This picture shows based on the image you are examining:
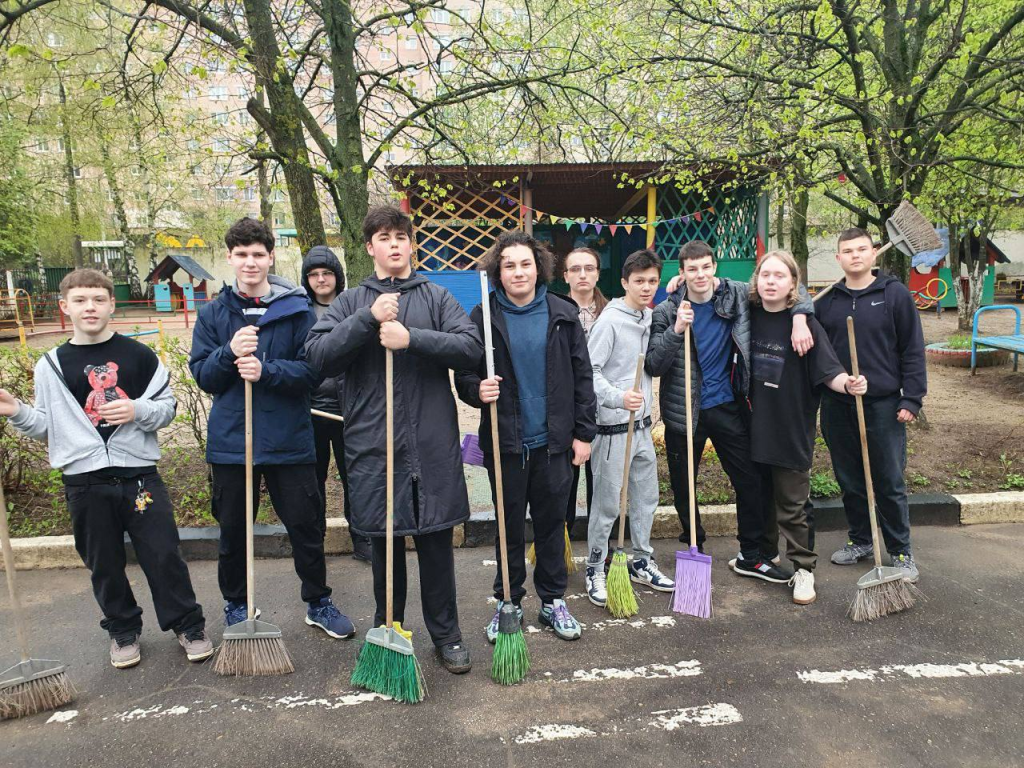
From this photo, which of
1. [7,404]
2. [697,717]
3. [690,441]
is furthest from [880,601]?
[7,404]

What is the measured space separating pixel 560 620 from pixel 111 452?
217cm

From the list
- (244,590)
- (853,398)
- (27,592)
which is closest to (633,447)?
(853,398)

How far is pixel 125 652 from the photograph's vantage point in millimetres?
2887

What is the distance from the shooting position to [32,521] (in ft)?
14.2

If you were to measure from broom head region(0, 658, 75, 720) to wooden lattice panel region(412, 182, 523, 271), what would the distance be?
906cm

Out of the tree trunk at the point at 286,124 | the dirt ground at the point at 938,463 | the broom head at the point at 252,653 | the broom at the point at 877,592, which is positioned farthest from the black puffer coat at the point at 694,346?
the tree trunk at the point at 286,124

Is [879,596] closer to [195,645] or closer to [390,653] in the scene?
[390,653]

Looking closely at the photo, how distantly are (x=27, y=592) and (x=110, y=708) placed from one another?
5.11ft

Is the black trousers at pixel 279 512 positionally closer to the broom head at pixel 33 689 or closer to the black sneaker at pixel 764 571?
the broom head at pixel 33 689

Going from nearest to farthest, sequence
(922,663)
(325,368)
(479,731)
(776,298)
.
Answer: (479,731) → (325,368) → (922,663) → (776,298)

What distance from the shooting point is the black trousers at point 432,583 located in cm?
275

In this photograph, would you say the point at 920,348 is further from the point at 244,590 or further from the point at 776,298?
the point at 244,590

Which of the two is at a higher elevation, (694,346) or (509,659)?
(694,346)

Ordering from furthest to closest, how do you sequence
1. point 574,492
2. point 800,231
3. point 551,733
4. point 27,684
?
point 800,231 → point 574,492 → point 27,684 → point 551,733
